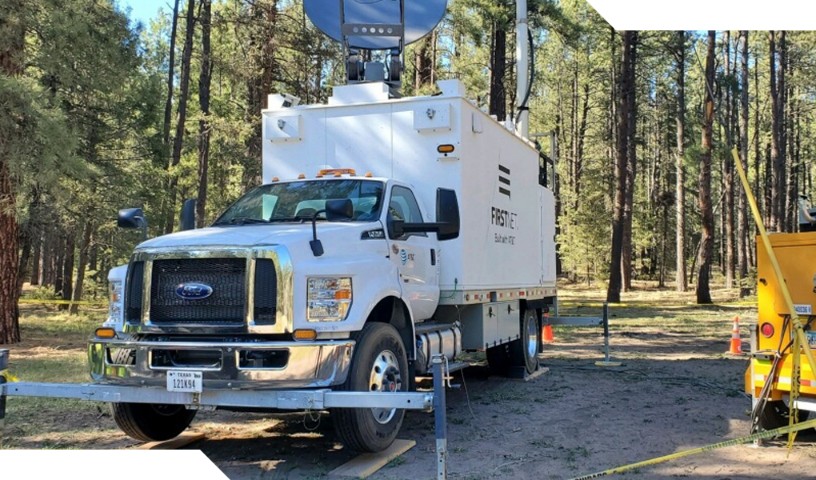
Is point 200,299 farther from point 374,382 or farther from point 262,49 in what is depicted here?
point 262,49

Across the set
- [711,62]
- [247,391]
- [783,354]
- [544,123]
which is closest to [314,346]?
[247,391]

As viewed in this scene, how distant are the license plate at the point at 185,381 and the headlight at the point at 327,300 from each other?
0.92 m

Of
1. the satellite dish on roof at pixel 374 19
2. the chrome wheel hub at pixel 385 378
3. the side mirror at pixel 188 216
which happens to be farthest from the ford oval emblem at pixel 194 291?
the satellite dish on roof at pixel 374 19

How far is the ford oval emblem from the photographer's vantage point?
5473mm

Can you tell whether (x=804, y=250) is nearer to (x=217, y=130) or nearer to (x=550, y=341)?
(x=550, y=341)

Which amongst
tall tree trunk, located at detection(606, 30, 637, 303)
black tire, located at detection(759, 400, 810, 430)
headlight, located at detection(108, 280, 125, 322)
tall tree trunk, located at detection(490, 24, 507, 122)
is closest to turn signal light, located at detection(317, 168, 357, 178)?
headlight, located at detection(108, 280, 125, 322)

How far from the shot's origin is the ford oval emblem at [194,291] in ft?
18.0

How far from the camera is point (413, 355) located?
6.59 metres

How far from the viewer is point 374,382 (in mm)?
5832

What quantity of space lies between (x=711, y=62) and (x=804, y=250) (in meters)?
20.9

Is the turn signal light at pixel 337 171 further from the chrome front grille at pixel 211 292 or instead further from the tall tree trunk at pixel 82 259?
the tall tree trunk at pixel 82 259

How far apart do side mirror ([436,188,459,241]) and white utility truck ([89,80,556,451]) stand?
1cm

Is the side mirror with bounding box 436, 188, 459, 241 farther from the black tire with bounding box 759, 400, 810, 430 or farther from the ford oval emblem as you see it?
the black tire with bounding box 759, 400, 810, 430

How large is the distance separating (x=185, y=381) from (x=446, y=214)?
8.53ft
